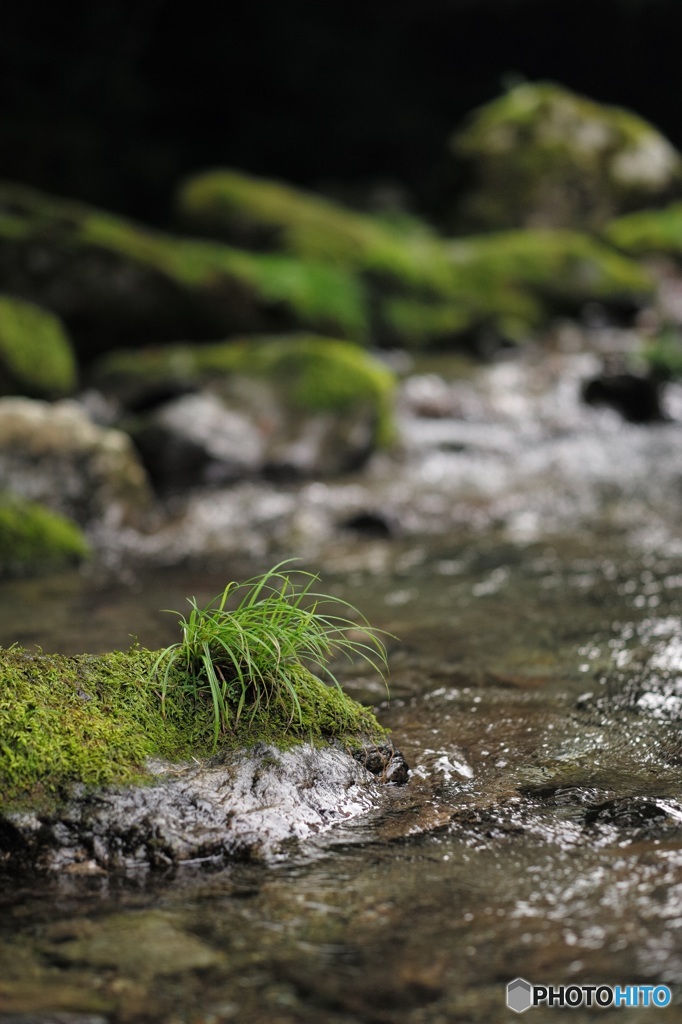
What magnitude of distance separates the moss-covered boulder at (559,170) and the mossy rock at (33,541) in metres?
13.7

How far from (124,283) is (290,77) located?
16.6 meters

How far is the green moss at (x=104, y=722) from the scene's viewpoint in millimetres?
2311

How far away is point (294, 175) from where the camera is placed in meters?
25.0

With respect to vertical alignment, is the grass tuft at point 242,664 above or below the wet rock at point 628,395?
below

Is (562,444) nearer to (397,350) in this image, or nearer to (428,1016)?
(397,350)

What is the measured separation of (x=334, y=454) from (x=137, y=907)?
5.99 metres

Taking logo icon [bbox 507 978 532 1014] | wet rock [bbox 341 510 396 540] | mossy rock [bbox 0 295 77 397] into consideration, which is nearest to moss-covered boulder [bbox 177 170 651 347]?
mossy rock [bbox 0 295 77 397]

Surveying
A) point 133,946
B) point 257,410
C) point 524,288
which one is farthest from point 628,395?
point 133,946

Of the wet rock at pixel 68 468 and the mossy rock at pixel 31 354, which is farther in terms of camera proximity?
the mossy rock at pixel 31 354

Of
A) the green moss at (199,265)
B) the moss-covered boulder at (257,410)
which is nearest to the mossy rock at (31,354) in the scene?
the moss-covered boulder at (257,410)

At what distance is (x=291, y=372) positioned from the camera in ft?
27.2

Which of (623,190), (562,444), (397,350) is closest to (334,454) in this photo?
(562,444)

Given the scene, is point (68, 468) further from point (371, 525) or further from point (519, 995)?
point (519, 995)

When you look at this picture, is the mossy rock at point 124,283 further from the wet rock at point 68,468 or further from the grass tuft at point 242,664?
the grass tuft at point 242,664
